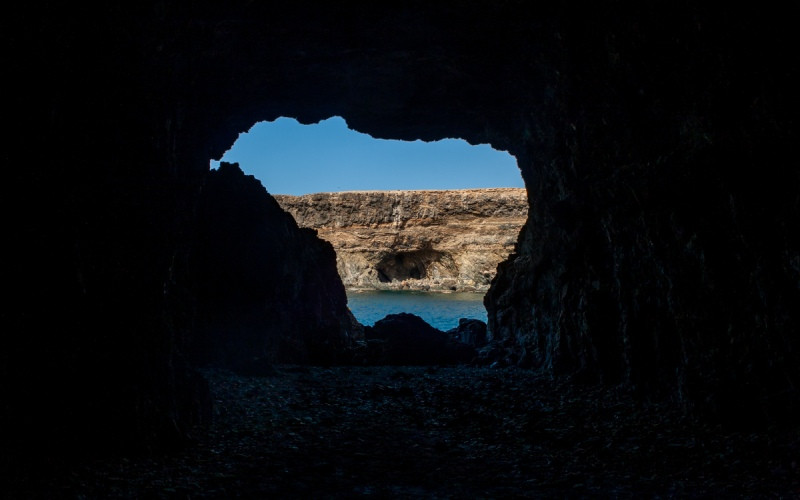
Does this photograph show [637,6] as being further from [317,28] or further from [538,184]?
[538,184]

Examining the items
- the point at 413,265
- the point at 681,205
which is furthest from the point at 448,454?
the point at 413,265

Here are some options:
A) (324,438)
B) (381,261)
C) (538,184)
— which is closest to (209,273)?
(324,438)

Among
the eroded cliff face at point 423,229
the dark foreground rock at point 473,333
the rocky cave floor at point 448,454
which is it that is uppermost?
the eroded cliff face at point 423,229

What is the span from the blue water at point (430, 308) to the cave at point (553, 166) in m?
29.1

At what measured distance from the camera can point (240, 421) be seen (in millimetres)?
14156

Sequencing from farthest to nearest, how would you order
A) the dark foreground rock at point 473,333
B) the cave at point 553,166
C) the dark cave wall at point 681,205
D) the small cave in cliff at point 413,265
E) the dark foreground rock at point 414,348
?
1. the small cave in cliff at point 413,265
2. the dark foreground rock at point 473,333
3. the dark foreground rock at point 414,348
4. the dark cave wall at point 681,205
5. the cave at point 553,166

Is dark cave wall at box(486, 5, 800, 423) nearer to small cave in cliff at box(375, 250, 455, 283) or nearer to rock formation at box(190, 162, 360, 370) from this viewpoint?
rock formation at box(190, 162, 360, 370)

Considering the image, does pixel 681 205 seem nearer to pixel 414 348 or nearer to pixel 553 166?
pixel 553 166

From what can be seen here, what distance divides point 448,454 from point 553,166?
12.7m

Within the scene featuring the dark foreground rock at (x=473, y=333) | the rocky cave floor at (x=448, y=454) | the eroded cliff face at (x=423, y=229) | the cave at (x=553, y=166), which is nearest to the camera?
the rocky cave floor at (x=448, y=454)

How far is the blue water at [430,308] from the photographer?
178 ft

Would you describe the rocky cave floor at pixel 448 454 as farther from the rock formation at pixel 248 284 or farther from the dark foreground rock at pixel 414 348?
the dark foreground rock at pixel 414 348

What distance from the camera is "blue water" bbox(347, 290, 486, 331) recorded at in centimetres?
5426

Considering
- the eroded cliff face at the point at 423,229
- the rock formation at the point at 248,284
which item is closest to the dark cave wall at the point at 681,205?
the rock formation at the point at 248,284
